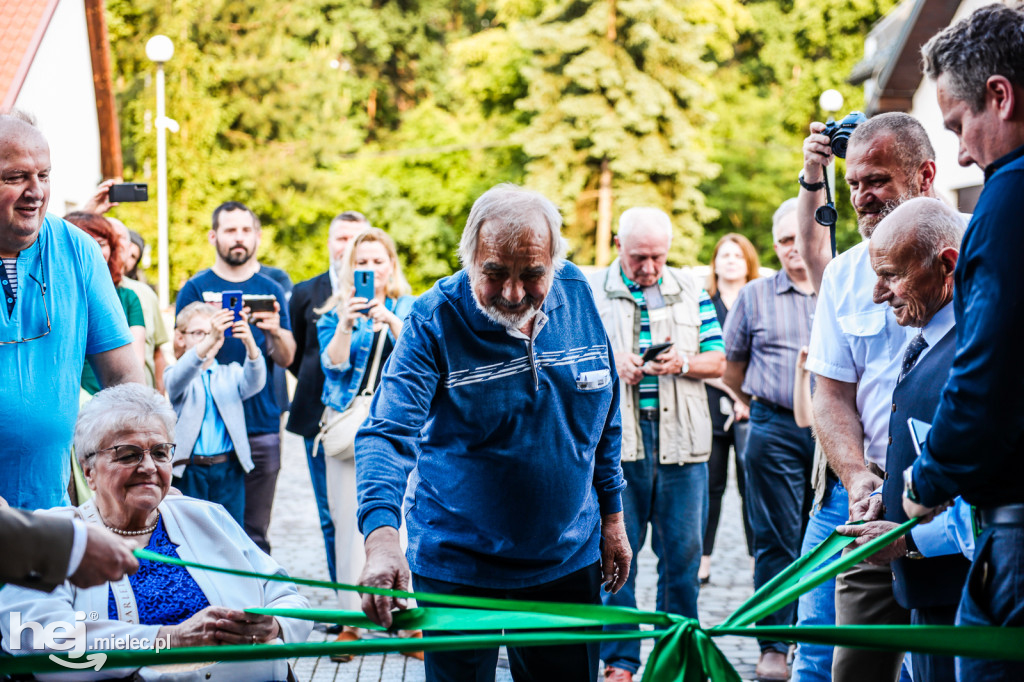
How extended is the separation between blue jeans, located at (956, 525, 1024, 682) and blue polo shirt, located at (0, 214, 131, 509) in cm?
287

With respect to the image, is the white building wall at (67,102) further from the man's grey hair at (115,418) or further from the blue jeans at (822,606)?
A: the blue jeans at (822,606)

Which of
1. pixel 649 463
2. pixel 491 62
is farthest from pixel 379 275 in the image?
pixel 491 62

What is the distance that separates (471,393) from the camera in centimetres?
325

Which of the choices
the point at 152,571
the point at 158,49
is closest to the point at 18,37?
the point at 158,49

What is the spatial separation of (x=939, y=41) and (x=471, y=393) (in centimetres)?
161

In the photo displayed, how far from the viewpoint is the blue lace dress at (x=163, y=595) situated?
10.5ft

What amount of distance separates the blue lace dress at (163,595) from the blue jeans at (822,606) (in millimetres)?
2124

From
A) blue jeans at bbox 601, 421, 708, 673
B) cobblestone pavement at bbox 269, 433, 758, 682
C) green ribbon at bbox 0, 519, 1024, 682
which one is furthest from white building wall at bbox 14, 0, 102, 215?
green ribbon at bbox 0, 519, 1024, 682

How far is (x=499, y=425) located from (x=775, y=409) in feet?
9.68

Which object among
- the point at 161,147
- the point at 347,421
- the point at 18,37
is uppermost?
the point at 18,37

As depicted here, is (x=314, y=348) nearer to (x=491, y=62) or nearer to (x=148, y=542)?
(x=148, y=542)

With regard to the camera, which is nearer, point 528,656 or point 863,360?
point 528,656

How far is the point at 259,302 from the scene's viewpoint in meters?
6.52

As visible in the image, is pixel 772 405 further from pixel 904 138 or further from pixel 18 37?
pixel 18 37
